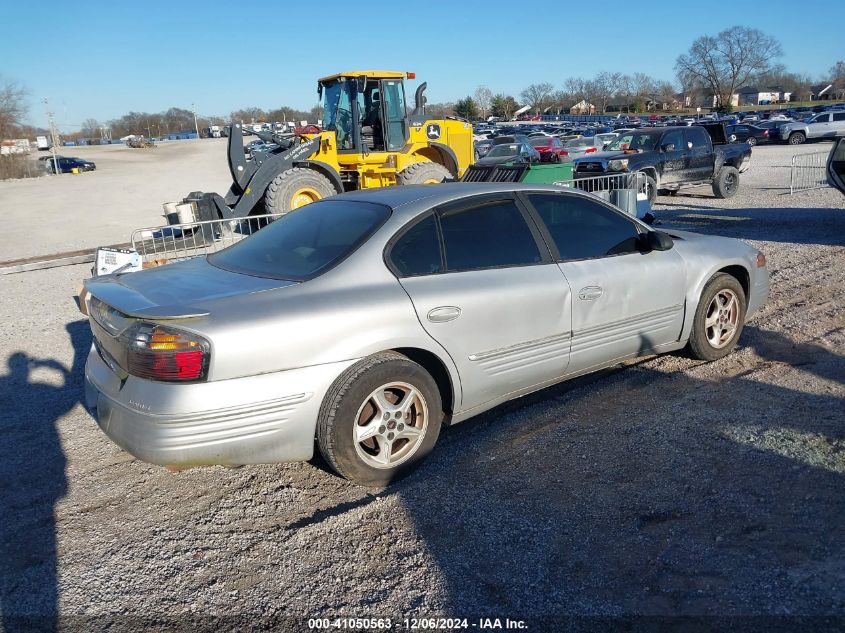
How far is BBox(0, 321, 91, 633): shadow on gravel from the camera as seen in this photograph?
300 centimetres

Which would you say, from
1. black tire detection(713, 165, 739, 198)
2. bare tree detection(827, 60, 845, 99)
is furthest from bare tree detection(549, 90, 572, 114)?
black tire detection(713, 165, 739, 198)

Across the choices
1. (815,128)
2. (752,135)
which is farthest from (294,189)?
(752,135)

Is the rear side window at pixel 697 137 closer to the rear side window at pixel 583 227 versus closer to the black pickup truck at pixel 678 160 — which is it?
the black pickup truck at pixel 678 160

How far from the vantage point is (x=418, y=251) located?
4020mm

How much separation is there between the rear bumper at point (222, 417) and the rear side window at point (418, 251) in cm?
70

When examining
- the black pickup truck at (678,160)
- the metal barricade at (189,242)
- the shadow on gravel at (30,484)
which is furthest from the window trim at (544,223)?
the black pickup truck at (678,160)

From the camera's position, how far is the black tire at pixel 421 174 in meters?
13.5

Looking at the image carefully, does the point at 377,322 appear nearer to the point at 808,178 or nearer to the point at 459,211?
the point at 459,211

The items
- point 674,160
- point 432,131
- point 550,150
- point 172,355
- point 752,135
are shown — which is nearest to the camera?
point 172,355

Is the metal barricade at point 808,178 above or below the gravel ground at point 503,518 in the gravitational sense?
above

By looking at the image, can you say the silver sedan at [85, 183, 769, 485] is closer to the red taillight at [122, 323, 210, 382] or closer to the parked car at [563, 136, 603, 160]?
the red taillight at [122, 323, 210, 382]

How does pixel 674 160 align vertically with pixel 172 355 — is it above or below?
above

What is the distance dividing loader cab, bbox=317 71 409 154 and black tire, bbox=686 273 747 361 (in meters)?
9.58

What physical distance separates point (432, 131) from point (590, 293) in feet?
36.2
